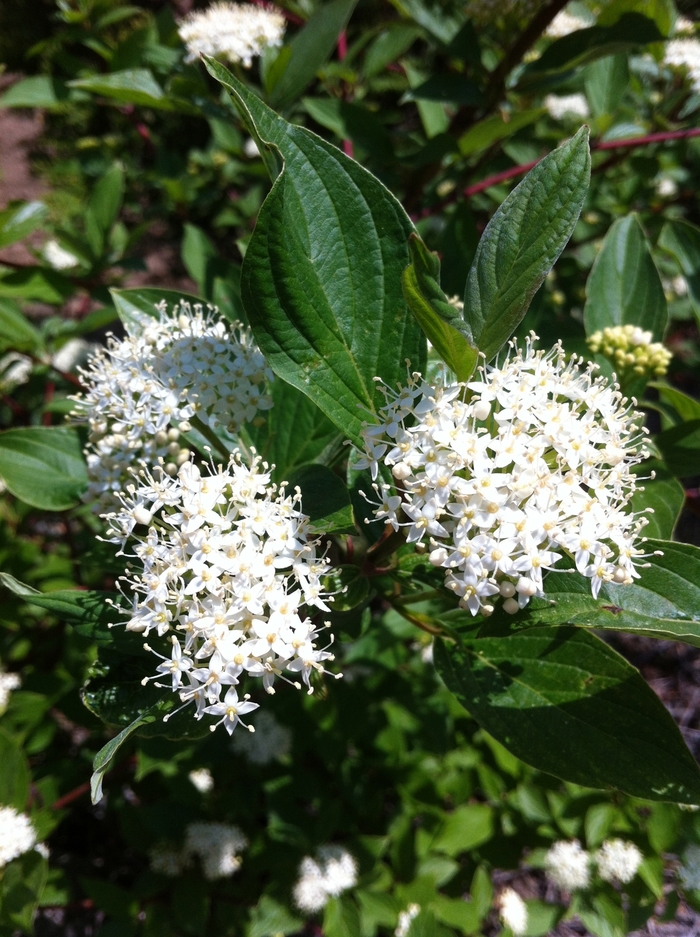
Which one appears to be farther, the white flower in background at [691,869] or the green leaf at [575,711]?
the white flower in background at [691,869]

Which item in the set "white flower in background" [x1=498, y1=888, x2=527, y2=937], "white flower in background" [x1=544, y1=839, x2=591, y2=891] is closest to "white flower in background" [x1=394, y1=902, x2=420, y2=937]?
"white flower in background" [x1=498, y1=888, x2=527, y2=937]

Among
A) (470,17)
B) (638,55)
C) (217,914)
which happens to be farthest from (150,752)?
(638,55)

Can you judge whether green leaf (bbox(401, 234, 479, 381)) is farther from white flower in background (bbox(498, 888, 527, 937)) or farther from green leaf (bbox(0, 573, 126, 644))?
white flower in background (bbox(498, 888, 527, 937))

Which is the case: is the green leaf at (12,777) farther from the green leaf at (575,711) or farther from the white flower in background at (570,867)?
the white flower in background at (570,867)

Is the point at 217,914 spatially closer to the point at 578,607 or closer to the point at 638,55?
the point at 578,607

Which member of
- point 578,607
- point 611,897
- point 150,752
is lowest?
point 611,897

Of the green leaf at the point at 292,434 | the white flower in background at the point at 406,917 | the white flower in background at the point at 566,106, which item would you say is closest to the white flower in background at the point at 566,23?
the white flower in background at the point at 566,106

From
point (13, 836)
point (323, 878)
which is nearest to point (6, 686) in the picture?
point (13, 836)

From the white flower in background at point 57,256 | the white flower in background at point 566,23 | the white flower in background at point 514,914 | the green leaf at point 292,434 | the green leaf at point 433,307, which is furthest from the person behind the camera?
the white flower in background at point 57,256
